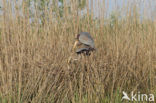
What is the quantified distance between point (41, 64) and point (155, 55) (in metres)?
1.35

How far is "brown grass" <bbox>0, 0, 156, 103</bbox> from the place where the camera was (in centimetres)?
183

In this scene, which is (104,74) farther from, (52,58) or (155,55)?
(155,55)

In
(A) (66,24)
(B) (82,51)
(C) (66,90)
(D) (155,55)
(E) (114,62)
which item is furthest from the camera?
(D) (155,55)

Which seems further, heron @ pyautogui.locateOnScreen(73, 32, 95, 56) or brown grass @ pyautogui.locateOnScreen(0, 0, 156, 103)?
brown grass @ pyautogui.locateOnScreen(0, 0, 156, 103)

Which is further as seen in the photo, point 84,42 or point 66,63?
point 66,63

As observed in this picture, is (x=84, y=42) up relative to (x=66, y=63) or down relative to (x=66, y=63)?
up

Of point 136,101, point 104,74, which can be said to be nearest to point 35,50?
point 104,74

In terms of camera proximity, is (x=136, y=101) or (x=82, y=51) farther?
(x=136, y=101)

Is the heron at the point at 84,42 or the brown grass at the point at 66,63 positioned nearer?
the heron at the point at 84,42

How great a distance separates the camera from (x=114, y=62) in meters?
2.14

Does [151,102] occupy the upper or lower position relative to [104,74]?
lower

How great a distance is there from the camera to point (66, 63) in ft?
6.64

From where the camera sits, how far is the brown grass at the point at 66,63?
1.83 metres

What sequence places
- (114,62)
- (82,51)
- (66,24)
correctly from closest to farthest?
(82,51)
(114,62)
(66,24)
